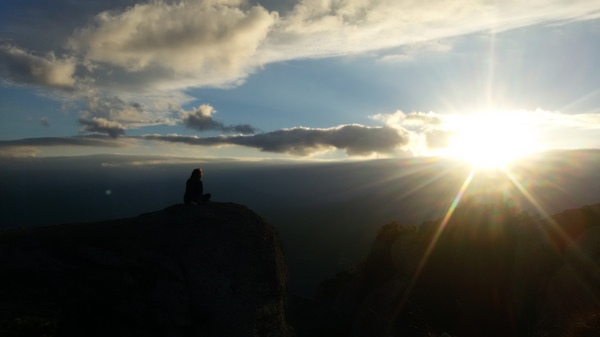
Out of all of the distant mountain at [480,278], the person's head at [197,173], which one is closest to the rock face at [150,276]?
the person's head at [197,173]

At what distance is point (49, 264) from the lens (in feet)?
42.5

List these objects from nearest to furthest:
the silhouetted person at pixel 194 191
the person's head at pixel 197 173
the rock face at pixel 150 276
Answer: the rock face at pixel 150 276
the person's head at pixel 197 173
the silhouetted person at pixel 194 191

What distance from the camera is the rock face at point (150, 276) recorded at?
1200cm

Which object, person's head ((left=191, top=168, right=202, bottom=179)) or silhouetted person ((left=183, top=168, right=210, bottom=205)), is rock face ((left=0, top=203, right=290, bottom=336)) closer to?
silhouetted person ((left=183, top=168, right=210, bottom=205))

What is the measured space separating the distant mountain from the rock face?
16.7ft

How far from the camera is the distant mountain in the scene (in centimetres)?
1744

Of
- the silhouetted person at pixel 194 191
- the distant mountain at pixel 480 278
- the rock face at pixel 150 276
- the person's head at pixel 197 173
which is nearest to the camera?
the rock face at pixel 150 276

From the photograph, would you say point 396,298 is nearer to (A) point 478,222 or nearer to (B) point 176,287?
(A) point 478,222

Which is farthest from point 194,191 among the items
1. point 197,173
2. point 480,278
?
point 480,278

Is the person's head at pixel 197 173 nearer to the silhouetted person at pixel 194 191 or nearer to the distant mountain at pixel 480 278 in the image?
the silhouetted person at pixel 194 191

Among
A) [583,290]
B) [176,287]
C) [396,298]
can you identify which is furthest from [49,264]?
[396,298]

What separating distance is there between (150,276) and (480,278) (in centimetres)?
1742

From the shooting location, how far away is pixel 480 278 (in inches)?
935

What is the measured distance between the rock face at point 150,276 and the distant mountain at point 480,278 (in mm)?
5075
